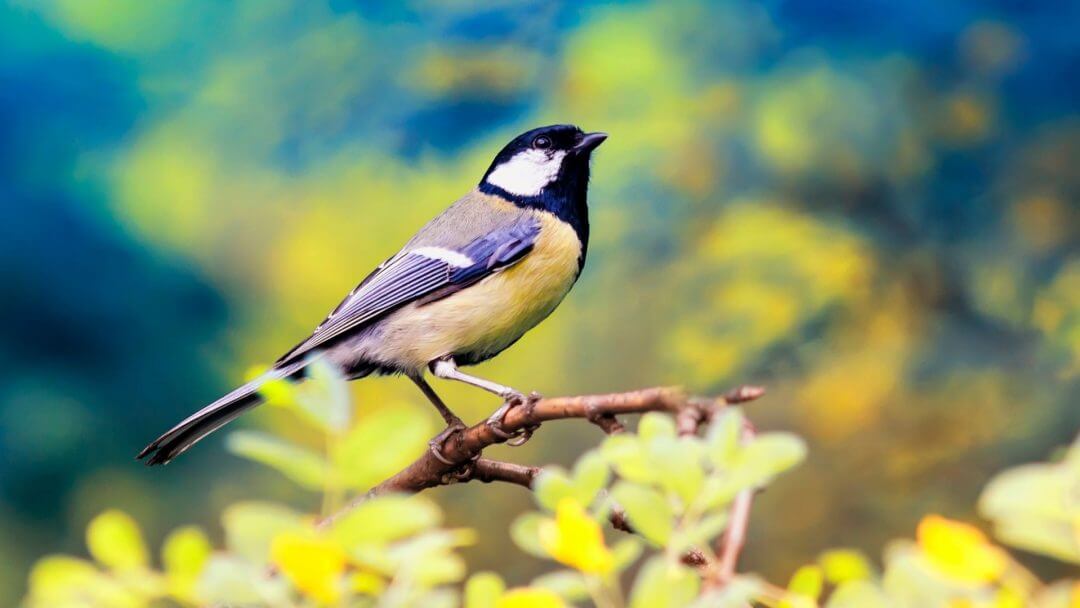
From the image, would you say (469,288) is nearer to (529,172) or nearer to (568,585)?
(529,172)

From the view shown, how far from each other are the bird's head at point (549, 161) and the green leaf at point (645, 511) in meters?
0.95

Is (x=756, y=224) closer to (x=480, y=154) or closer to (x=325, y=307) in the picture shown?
(x=480, y=154)

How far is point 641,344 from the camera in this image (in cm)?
164

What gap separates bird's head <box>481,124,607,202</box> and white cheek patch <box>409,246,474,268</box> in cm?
11

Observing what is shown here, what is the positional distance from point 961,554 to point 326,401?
0.18 meters

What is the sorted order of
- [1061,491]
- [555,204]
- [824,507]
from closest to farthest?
[1061,491]
[555,204]
[824,507]

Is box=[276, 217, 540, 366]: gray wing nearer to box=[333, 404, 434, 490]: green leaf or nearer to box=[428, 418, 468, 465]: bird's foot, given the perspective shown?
box=[428, 418, 468, 465]: bird's foot

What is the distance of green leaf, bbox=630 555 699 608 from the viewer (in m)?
0.31

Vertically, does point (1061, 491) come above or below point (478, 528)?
below

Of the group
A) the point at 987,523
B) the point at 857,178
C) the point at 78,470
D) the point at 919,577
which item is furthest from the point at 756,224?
the point at 919,577

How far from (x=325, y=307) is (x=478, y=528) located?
0.41 metres

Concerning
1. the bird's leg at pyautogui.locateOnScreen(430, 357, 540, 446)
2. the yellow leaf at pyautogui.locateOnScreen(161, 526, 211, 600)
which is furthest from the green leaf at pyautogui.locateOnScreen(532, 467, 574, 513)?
the bird's leg at pyautogui.locateOnScreen(430, 357, 540, 446)

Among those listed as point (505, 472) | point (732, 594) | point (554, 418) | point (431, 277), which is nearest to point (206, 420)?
point (431, 277)

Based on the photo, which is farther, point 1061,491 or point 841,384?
point 841,384
